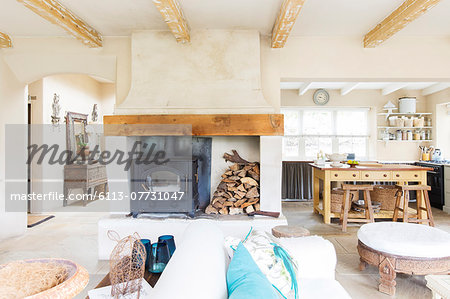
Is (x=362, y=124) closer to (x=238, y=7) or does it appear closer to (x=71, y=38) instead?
(x=238, y=7)

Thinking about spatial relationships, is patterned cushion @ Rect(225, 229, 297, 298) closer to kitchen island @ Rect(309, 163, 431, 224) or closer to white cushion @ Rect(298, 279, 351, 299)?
white cushion @ Rect(298, 279, 351, 299)

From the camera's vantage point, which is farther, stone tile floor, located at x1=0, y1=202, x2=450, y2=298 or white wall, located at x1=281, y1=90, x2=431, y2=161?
white wall, located at x1=281, y1=90, x2=431, y2=161

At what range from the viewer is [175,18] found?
253 centimetres

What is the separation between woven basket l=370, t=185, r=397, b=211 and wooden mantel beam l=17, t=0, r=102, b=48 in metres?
4.35

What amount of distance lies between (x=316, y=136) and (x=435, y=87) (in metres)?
2.55

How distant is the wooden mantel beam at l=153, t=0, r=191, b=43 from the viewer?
2301 millimetres

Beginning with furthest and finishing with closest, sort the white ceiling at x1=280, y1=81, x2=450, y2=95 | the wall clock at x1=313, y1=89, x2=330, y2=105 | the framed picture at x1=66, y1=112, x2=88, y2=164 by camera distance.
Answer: the wall clock at x1=313, y1=89, x2=330, y2=105 < the white ceiling at x1=280, y1=81, x2=450, y2=95 < the framed picture at x1=66, y1=112, x2=88, y2=164

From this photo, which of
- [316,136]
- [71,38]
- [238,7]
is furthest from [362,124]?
[71,38]

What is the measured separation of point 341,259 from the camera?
9.59ft

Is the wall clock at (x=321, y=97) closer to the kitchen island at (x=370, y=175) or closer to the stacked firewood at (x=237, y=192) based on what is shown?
the kitchen island at (x=370, y=175)

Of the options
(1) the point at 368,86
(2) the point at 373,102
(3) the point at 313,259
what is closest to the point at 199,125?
(3) the point at 313,259

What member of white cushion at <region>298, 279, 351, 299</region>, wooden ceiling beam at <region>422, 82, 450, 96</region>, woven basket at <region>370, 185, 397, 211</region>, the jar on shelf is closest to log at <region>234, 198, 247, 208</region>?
white cushion at <region>298, 279, 351, 299</region>

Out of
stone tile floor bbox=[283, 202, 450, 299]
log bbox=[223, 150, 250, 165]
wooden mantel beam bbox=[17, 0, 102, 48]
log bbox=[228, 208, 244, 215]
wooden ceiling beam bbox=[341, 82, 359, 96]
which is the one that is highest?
wooden ceiling beam bbox=[341, 82, 359, 96]

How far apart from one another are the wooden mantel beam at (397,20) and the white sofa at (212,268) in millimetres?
2094
